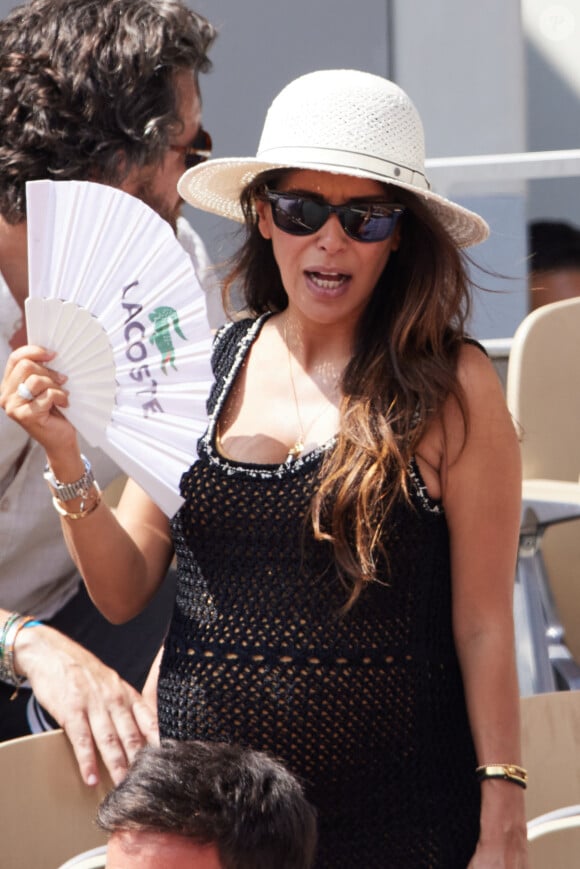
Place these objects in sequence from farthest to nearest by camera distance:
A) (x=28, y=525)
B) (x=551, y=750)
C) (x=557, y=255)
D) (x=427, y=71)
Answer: (x=557, y=255)
(x=427, y=71)
(x=28, y=525)
(x=551, y=750)

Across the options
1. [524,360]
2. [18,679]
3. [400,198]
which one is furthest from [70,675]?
[524,360]

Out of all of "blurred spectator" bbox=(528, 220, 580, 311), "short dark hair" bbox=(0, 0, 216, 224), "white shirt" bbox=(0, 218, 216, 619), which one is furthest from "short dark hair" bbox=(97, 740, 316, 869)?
"blurred spectator" bbox=(528, 220, 580, 311)

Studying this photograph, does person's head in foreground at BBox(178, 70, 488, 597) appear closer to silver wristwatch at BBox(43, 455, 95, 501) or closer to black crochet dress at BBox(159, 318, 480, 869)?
black crochet dress at BBox(159, 318, 480, 869)

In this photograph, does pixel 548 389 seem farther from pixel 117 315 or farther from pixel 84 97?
pixel 117 315

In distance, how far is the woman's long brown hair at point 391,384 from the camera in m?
1.94

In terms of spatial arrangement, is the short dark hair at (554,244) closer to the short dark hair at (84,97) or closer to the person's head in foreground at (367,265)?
the short dark hair at (84,97)

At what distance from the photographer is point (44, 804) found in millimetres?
2131

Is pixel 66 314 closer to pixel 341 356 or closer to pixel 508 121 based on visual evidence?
pixel 341 356

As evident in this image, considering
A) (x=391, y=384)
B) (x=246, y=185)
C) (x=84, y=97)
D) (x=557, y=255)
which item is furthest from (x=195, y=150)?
(x=557, y=255)

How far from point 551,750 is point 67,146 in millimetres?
1348

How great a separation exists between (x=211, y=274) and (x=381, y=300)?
1022 mm

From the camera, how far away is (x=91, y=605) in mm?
2797

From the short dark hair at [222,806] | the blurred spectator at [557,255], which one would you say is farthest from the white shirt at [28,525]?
the blurred spectator at [557,255]

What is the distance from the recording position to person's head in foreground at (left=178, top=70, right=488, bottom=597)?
1955 mm
